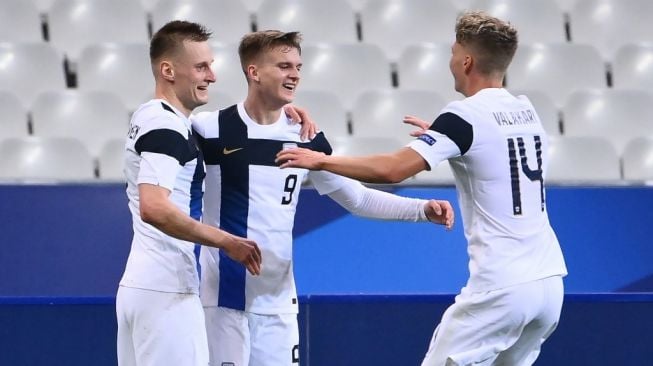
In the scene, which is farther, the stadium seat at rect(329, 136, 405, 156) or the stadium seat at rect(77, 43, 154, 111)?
the stadium seat at rect(77, 43, 154, 111)

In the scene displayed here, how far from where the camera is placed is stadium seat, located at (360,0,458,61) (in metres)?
8.54

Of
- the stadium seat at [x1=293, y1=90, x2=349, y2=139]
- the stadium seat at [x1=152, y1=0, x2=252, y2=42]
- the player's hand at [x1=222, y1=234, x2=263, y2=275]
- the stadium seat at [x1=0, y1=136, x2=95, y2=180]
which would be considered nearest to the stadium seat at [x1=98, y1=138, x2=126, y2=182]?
the stadium seat at [x1=0, y1=136, x2=95, y2=180]

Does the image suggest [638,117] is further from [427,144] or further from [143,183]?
[143,183]

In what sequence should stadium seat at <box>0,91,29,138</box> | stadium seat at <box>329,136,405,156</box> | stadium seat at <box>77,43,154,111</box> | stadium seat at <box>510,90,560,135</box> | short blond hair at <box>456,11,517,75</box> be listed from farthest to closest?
stadium seat at <box>510,90,560,135</box>
stadium seat at <box>77,43,154,111</box>
stadium seat at <box>0,91,29,138</box>
stadium seat at <box>329,136,405,156</box>
short blond hair at <box>456,11,517,75</box>

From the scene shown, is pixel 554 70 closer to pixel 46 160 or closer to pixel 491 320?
pixel 46 160

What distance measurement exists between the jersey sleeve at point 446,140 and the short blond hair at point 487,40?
10.2 inches

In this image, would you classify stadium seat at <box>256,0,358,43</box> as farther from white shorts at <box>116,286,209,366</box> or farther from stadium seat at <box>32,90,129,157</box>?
white shorts at <box>116,286,209,366</box>

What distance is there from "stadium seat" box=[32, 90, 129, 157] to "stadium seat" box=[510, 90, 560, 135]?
8.01ft

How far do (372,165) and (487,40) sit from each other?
0.63 metres

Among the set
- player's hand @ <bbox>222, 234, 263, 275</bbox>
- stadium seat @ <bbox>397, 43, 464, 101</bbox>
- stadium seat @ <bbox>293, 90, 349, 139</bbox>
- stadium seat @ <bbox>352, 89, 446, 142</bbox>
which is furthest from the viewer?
stadium seat @ <bbox>397, 43, 464, 101</bbox>

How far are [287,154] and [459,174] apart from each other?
2.07ft

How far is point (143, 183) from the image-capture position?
4.33m

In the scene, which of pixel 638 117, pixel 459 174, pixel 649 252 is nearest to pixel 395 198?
pixel 459 174

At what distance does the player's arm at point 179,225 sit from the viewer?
4250 millimetres
